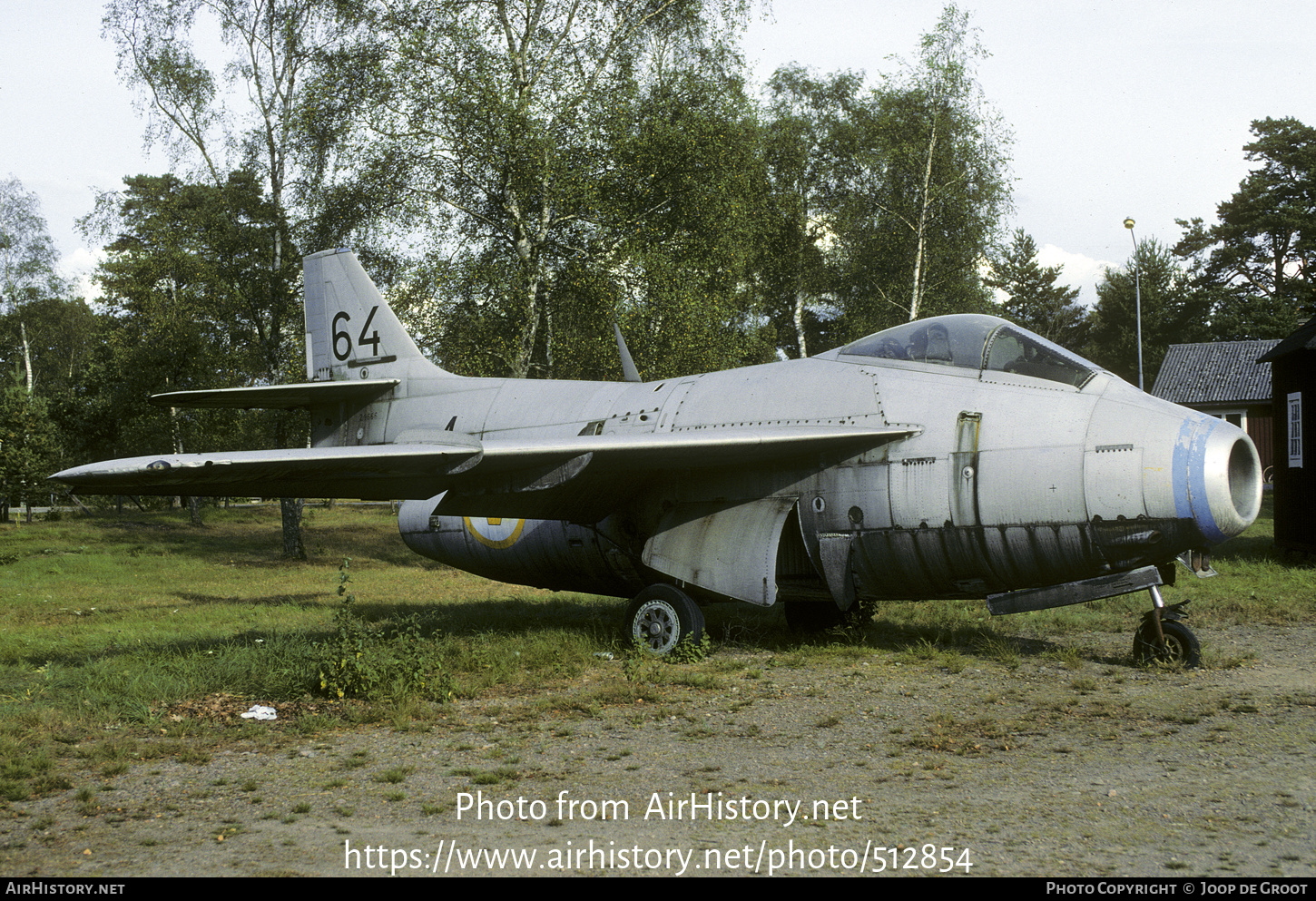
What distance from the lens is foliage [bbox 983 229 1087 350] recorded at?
2884 inches

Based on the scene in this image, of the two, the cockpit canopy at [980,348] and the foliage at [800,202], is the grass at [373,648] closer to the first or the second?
the cockpit canopy at [980,348]

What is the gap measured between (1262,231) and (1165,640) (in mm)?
59713

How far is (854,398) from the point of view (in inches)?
366

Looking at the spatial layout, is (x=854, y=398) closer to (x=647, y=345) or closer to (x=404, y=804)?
(x=404, y=804)

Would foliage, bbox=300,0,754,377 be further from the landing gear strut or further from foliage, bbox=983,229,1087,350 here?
foliage, bbox=983,229,1087,350

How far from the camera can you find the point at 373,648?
8.76 meters

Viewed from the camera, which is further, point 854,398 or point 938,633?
point 938,633

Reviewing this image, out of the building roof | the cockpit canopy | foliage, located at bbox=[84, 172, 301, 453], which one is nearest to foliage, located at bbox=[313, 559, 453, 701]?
the cockpit canopy

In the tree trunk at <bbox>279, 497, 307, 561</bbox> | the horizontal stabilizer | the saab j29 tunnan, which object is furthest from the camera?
the tree trunk at <bbox>279, 497, 307, 561</bbox>

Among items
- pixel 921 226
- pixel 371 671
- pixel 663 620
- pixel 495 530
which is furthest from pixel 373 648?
pixel 921 226

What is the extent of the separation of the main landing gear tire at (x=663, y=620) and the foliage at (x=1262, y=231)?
51.8 m

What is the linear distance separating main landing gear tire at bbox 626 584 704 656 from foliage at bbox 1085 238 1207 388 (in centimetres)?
5813

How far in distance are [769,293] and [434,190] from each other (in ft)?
59.4

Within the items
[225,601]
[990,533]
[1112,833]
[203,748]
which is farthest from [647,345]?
[1112,833]
